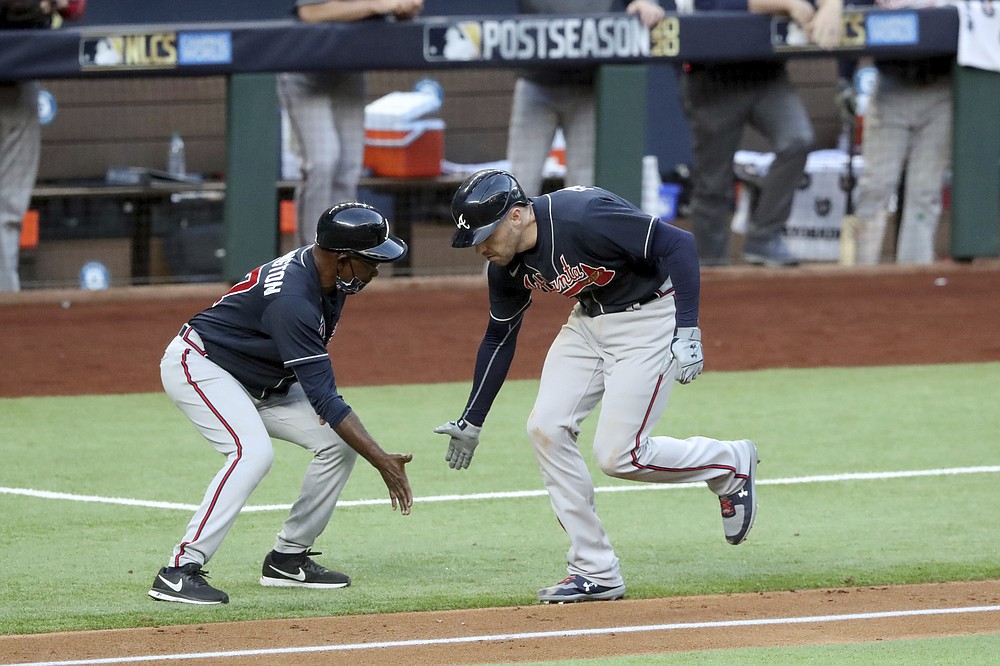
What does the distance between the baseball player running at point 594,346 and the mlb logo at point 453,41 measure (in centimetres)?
511

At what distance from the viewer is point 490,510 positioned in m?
6.57

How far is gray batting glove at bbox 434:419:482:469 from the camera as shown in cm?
537

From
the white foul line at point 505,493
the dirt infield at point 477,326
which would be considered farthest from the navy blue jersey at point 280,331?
the dirt infield at point 477,326

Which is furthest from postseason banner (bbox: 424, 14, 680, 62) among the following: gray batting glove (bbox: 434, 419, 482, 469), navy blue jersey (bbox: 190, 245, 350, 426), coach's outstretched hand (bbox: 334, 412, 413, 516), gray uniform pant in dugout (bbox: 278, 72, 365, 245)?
coach's outstretched hand (bbox: 334, 412, 413, 516)

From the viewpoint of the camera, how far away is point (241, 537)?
20.3 feet

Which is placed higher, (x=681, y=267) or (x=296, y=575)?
(x=681, y=267)

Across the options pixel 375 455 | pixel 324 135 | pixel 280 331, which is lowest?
pixel 375 455

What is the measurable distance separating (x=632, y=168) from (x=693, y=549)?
4.95m

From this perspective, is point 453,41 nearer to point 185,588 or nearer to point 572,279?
point 572,279

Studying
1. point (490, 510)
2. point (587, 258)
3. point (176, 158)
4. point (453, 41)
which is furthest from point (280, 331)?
point (176, 158)

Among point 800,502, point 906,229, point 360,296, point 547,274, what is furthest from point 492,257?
point 906,229

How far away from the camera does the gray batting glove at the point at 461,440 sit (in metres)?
5.37

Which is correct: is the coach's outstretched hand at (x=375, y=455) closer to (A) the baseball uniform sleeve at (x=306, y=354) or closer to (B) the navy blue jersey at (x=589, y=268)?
(A) the baseball uniform sleeve at (x=306, y=354)

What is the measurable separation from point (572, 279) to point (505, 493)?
6.15 ft
